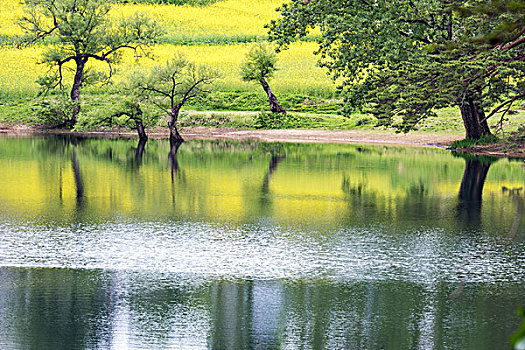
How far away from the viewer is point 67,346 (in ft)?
34.4

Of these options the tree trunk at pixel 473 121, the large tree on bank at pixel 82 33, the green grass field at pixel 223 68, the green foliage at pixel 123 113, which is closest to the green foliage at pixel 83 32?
the large tree on bank at pixel 82 33

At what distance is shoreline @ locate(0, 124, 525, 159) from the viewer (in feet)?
156

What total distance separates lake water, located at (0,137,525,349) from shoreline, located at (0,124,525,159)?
1707cm

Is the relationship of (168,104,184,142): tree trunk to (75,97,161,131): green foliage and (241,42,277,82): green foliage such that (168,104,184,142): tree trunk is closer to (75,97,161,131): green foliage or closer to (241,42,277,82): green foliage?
(75,97,161,131): green foliage

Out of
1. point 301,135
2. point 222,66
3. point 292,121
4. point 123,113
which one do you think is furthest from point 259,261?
point 222,66

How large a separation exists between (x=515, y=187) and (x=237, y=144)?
23955 millimetres

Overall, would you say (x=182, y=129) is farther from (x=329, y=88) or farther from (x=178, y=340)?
(x=178, y=340)

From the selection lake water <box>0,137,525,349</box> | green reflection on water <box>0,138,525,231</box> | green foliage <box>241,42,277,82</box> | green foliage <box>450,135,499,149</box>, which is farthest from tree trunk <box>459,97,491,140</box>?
green foliage <box>241,42,277,82</box>

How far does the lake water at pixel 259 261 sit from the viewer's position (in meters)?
11.3

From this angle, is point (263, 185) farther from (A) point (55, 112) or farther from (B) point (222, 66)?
(B) point (222, 66)

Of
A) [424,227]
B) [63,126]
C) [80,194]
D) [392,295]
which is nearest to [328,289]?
[392,295]

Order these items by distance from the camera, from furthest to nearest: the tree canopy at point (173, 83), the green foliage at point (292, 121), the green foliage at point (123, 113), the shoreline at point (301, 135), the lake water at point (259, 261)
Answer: the green foliage at point (292, 121)
the green foliage at point (123, 113)
the tree canopy at point (173, 83)
the shoreline at point (301, 135)
the lake water at point (259, 261)

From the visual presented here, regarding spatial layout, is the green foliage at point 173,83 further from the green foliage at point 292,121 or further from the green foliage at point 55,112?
the green foliage at point 55,112

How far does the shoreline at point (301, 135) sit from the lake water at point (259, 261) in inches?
672
